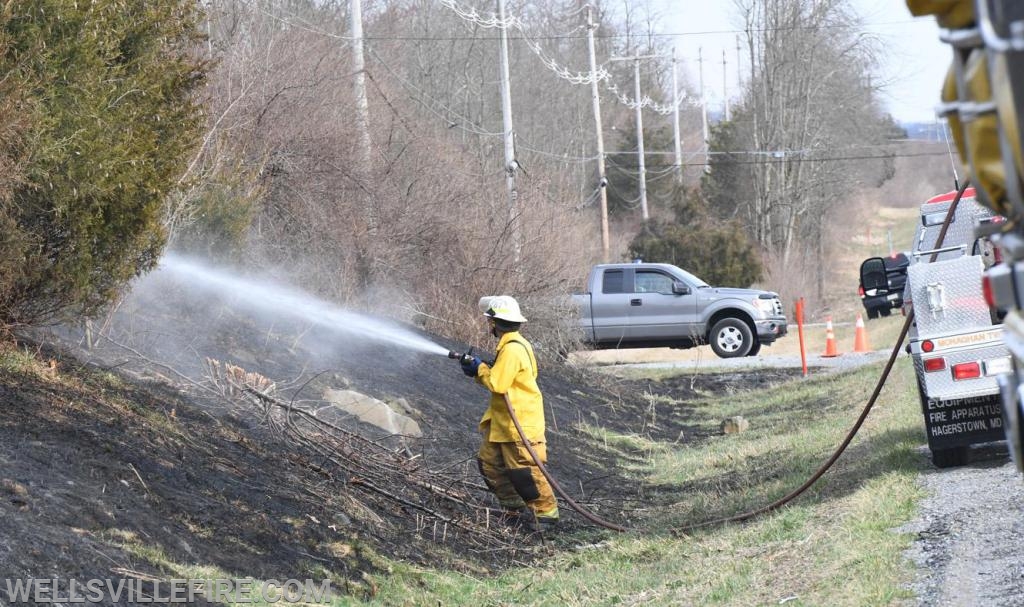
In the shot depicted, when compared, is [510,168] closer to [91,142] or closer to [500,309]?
[500,309]

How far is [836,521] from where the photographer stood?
26.6ft

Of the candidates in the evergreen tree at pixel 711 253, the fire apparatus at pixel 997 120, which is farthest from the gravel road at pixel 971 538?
the evergreen tree at pixel 711 253

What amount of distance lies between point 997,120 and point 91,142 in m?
6.41

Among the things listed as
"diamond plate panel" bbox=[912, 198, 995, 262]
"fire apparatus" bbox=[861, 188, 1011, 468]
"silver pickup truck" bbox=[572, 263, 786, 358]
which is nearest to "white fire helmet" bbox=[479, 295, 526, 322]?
"fire apparatus" bbox=[861, 188, 1011, 468]

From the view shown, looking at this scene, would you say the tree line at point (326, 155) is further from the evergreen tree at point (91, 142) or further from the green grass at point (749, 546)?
the green grass at point (749, 546)

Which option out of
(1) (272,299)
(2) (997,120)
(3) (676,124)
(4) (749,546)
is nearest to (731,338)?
(1) (272,299)

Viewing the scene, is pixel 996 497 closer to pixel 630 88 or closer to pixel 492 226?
pixel 492 226

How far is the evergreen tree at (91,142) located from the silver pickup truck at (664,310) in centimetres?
1480

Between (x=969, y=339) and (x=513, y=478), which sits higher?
(x=969, y=339)

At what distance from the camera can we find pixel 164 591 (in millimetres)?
6156

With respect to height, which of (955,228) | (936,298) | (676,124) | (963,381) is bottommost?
(963,381)

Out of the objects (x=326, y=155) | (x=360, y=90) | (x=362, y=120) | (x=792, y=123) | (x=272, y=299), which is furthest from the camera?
(x=792, y=123)

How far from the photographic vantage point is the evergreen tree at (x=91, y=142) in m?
8.12

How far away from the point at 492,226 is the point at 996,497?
1332cm
